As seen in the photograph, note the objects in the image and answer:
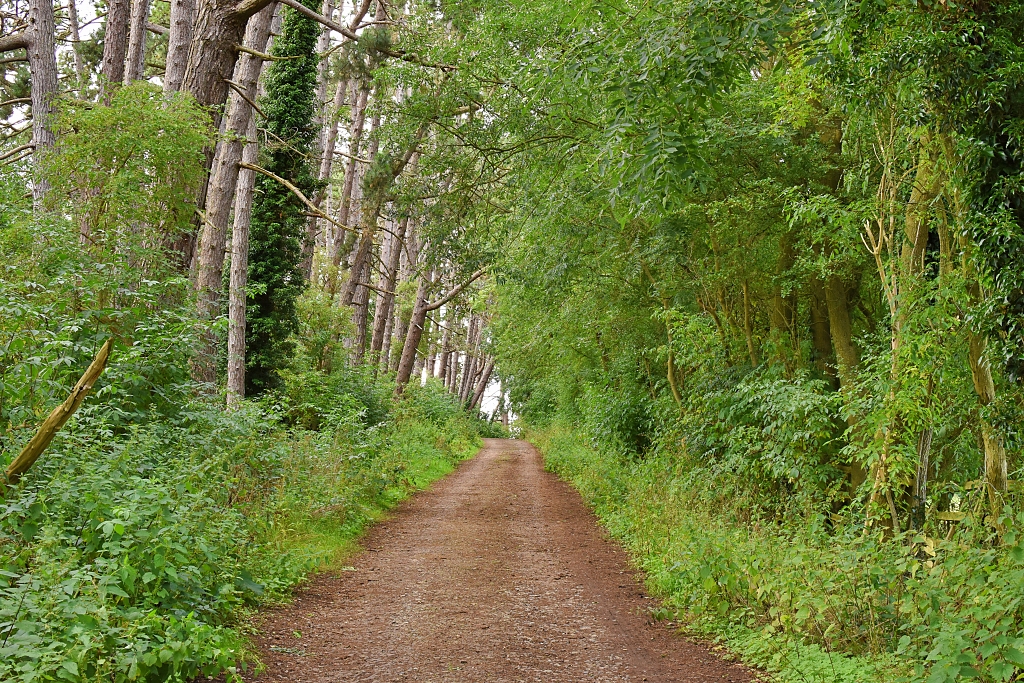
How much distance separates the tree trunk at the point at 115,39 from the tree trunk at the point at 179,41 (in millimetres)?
2428

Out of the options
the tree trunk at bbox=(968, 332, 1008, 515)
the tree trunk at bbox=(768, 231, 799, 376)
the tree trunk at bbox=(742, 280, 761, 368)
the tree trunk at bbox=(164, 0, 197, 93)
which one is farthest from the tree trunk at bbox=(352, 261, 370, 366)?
the tree trunk at bbox=(968, 332, 1008, 515)

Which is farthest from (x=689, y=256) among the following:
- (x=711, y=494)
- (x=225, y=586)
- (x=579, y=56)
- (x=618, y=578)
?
(x=225, y=586)

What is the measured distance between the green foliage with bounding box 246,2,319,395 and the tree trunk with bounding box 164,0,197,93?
3.89 meters

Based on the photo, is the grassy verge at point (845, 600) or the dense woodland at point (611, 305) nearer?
the grassy verge at point (845, 600)

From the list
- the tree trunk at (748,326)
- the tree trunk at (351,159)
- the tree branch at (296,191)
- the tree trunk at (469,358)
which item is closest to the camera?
the tree trunk at (748,326)

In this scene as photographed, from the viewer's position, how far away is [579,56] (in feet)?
21.6

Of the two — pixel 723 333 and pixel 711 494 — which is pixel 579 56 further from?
pixel 723 333

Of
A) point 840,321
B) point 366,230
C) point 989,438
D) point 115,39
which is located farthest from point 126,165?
point 840,321

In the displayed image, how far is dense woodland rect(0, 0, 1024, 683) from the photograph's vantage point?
18.0 feet

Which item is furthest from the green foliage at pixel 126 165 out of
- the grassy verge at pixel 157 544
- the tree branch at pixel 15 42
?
the tree branch at pixel 15 42

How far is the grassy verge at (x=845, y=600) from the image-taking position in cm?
482

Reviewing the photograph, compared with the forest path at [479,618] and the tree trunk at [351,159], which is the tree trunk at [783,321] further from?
the tree trunk at [351,159]

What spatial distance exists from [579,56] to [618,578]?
546cm

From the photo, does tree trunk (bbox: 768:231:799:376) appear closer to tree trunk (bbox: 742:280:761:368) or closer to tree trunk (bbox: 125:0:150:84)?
tree trunk (bbox: 742:280:761:368)
